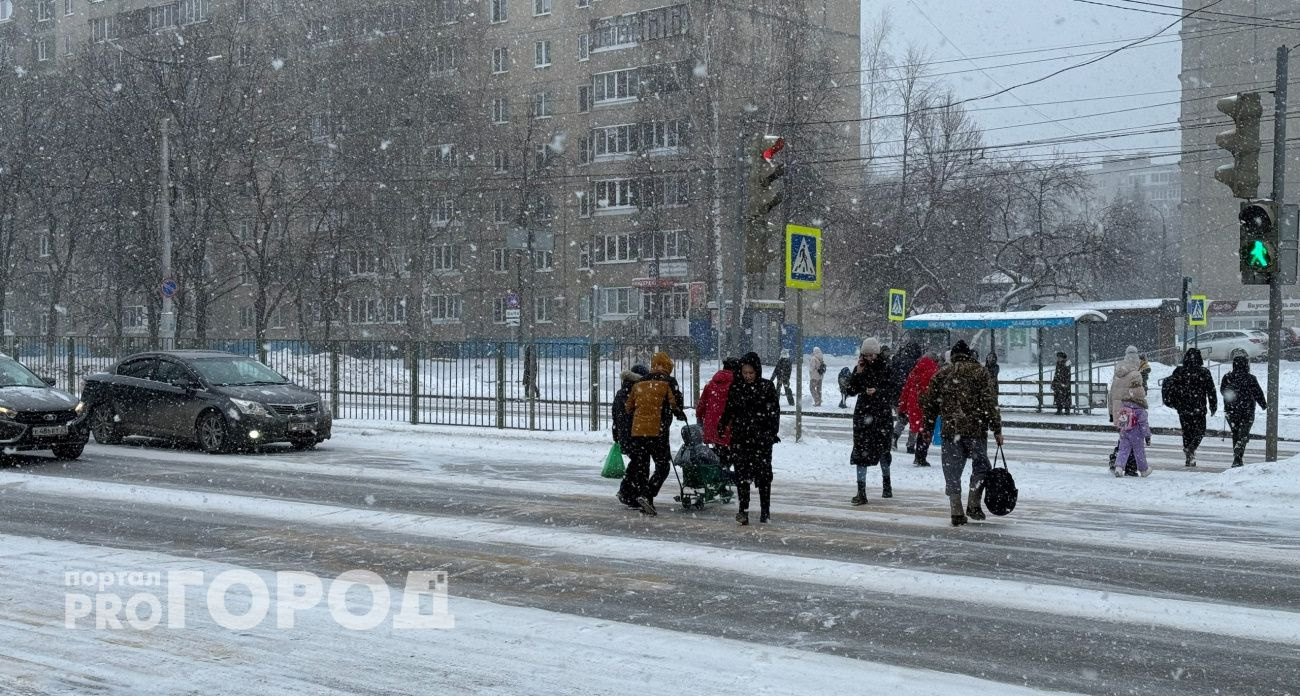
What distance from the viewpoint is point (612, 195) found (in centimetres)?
6131

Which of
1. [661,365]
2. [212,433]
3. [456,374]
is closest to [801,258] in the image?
[661,365]

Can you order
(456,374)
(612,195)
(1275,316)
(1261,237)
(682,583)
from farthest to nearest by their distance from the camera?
(612,195) → (456,374) → (1275,316) → (1261,237) → (682,583)

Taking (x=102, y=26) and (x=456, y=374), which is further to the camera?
(x=102, y=26)

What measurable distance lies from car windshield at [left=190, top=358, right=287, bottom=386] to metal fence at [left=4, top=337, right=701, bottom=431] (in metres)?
2.33

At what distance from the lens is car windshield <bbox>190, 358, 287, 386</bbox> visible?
56.4 ft

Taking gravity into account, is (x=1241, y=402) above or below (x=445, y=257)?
below

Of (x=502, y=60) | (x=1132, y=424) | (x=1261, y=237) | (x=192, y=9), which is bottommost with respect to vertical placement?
(x=1132, y=424)

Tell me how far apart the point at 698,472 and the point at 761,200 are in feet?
15.6

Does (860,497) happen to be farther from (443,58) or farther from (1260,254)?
(443,58)

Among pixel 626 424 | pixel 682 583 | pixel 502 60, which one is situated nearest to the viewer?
pixel 682 583

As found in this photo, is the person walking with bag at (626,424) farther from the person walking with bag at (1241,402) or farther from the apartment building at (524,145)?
the apartment building at (524,145)

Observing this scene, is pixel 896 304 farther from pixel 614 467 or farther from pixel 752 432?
pixel 752 432

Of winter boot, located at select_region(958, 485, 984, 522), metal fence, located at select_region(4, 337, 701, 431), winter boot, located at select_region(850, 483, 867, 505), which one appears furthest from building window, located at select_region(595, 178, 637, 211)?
winter boot, located at select_region(958, 485, 984, 522)

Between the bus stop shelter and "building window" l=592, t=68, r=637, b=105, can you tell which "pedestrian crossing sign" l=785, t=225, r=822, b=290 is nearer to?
the bus stop shelter
